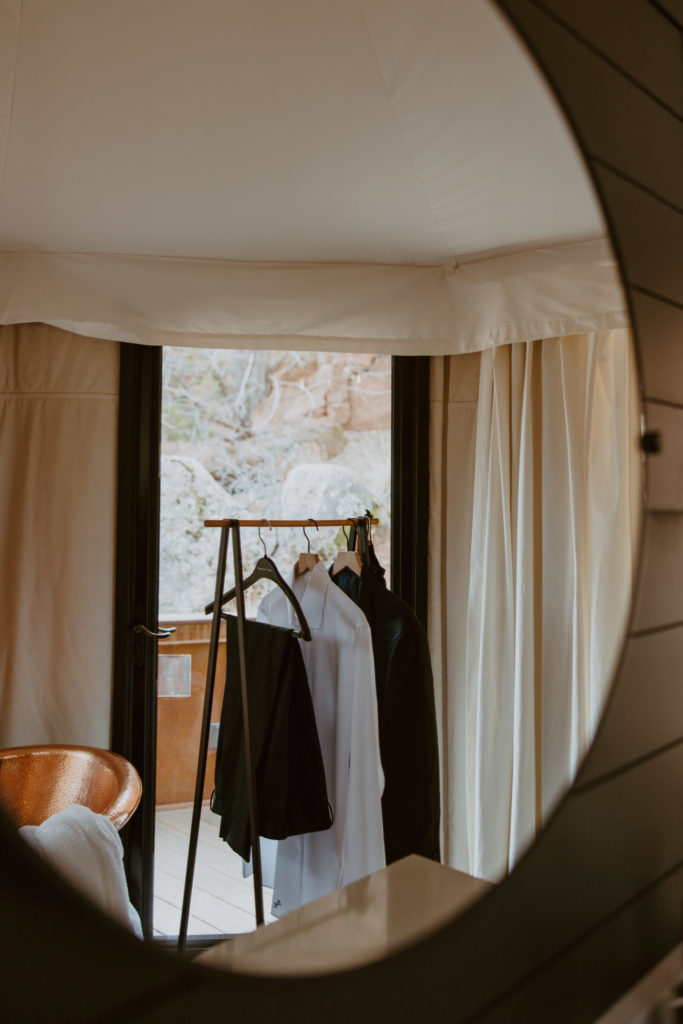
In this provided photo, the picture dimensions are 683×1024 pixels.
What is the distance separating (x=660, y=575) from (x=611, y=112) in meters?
0.44

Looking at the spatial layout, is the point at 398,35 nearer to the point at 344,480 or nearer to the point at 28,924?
the point at 344,480

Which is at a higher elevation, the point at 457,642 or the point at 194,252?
the point at 194,252

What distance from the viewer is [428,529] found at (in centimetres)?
55

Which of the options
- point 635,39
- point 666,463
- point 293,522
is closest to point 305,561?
point 293,522

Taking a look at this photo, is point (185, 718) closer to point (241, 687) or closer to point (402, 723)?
point (241, 687)

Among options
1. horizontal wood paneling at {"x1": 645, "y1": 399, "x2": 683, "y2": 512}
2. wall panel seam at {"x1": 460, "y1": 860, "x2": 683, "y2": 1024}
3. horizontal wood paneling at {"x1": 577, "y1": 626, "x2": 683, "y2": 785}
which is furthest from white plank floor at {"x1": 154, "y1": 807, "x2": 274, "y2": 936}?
horizontal wood paneling at {"x1": 645, "y1": 399, "x2": 683, "y2": 512}

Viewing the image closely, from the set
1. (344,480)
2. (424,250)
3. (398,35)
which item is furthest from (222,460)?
(398,35)

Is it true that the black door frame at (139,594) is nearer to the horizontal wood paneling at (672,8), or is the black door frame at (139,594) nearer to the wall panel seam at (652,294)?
the wall panel seam at (652,294)

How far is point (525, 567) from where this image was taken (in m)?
0.59

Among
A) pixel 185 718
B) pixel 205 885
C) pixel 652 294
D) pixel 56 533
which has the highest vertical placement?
pixel 652 294

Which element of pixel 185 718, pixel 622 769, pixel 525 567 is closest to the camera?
pixel 185 718

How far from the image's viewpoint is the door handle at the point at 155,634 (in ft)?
1.35

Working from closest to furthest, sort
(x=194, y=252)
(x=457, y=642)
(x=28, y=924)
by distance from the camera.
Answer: (x=28, y=924) → (x=194, y=252) → (x=457, y=642)

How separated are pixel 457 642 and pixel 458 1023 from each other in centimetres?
28
